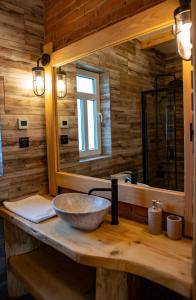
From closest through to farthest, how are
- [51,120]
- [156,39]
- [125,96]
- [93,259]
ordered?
[93,259], [156,39], [125,96], [51,120]

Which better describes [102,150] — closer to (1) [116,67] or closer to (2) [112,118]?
(2) [112,118]

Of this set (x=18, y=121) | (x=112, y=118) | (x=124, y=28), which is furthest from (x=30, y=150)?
(x=124, y=28)

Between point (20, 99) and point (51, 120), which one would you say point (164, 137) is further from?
point (20, 99)

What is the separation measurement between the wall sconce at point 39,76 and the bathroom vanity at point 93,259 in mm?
930

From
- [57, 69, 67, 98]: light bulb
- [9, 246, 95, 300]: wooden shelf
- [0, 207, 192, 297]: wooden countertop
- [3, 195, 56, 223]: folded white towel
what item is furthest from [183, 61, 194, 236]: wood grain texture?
[57, 69, 67, 98]: light bulb

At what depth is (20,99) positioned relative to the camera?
1793 millimetres

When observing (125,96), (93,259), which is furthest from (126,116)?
(93,259)

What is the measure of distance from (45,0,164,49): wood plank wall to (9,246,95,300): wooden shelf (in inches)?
61.9

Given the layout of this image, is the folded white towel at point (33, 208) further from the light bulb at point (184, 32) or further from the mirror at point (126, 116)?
the light bulb at point (184, 32)

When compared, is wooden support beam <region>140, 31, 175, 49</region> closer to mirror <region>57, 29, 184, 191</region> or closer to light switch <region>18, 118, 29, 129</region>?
mirror <region>57, 29, 184, 191</region>

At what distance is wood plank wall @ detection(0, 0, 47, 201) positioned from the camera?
5.62ft

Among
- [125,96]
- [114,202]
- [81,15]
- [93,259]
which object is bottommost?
[93,259]

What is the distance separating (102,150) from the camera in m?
1.71

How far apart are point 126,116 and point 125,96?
5.3 inches
